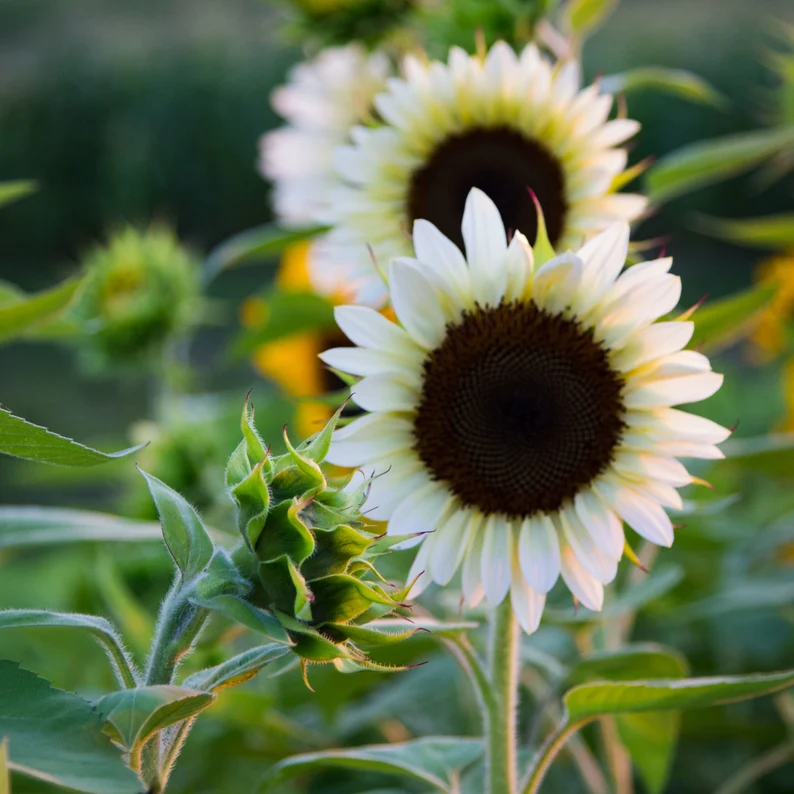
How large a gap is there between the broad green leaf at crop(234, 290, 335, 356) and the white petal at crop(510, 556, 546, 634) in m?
0.29

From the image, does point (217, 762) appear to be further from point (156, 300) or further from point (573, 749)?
point (156, 300)

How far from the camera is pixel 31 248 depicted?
5031mm

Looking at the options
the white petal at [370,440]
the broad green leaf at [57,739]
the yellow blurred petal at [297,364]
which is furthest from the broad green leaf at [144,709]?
the yellow blurred petal at [297,364]

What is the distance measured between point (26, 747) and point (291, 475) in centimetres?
10

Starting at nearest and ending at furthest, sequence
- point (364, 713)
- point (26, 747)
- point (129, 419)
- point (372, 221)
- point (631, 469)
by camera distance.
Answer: point (26, 747) → point (631, 469) → point (372, 221) → point (364, 713) → point (129, 419)

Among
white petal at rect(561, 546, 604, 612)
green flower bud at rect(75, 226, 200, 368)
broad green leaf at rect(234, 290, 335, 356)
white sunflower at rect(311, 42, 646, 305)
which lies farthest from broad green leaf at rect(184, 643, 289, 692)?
green flower bud at rect(75, 226, 200, 368)

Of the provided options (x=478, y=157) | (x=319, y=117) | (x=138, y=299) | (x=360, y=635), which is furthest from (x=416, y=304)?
(x=138, y=299)

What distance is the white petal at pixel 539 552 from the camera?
0.38 meters

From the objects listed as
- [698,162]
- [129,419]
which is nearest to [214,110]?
[129,419]

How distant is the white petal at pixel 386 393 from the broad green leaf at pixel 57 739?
5.2 inches

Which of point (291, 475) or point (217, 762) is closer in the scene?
point (291, 475)

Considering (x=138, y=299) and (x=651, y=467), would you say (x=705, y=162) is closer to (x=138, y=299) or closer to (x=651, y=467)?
(x=651, y=467)

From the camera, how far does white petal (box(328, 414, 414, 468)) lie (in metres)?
0.38

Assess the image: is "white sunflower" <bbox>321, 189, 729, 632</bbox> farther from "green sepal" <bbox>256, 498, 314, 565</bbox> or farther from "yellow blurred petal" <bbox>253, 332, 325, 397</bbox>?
"yellow blurred petal" <bbox>253, 332, 325, 397</bbox>
